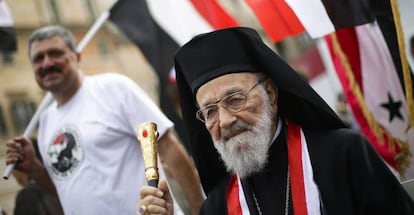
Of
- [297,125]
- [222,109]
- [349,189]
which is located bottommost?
[349,189]

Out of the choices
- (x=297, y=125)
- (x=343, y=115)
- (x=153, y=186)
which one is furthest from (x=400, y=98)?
(x=343, y=115)

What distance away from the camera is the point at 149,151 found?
2.05 m

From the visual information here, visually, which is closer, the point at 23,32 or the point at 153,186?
the point at 153,186

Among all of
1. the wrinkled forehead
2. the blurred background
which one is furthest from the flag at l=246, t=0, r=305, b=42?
the blurred background

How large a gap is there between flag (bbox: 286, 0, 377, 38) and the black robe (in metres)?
0.78

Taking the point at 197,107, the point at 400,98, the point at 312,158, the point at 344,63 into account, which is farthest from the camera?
the point at 344,63

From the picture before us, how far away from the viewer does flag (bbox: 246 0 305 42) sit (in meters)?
2.96

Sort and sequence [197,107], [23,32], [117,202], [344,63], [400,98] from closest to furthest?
1. [197,107]
2. [117,202]
3. [400,98]
4. [344,63]
5. [23,32]

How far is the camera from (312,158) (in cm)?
205

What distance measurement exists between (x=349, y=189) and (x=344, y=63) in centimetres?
166

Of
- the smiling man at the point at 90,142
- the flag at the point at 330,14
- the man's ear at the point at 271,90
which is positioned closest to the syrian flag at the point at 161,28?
the smiling man at the point at 90,142

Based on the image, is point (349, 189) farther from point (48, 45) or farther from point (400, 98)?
point (48, 45)

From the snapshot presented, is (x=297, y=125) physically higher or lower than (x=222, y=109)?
lower

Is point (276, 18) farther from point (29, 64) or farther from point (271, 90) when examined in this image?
point (29, 64)
